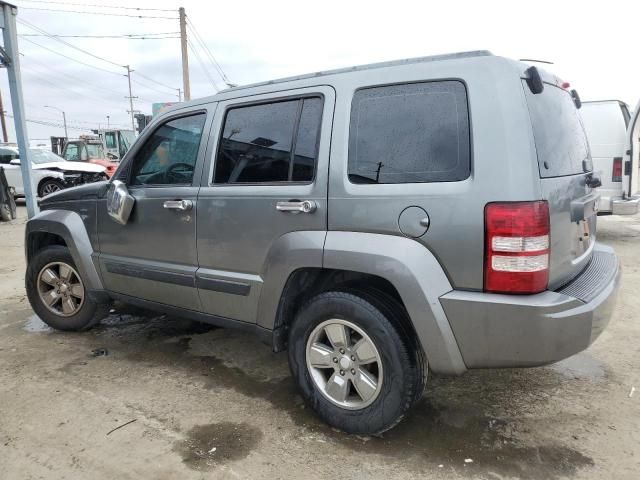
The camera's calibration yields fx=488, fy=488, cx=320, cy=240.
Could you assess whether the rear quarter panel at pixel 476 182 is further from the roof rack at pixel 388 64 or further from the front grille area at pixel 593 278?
the front grille area at pixel 593 278

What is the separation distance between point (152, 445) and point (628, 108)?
8.21 m

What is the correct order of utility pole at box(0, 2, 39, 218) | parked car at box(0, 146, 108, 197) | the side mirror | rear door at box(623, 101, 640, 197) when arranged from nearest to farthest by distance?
the side mirror → rear door at box(623, 101, 640, 197) → utility pole at box(0, 2, 39, 218) → parked car at box(0, 146, 108, 197)

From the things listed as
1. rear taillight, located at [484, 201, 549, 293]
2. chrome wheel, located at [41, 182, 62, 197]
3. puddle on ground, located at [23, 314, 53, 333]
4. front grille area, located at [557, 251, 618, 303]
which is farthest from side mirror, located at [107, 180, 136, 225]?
chrome wheel, located at [41, 182, 62, 197]

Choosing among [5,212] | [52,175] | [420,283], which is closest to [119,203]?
[420,283]

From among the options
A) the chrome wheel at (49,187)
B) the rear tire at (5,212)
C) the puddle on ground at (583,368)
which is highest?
the chrome wheel at (49,187)

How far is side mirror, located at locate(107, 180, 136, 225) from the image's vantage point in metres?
3.50

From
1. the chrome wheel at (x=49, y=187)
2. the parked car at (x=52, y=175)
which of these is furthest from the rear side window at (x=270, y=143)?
the chrome wheel at (x=49, y=187)

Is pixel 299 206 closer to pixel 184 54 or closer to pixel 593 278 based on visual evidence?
pixel 593 278

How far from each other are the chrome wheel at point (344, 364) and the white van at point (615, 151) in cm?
608

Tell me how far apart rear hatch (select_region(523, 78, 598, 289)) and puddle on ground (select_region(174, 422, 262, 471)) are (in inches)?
68.5

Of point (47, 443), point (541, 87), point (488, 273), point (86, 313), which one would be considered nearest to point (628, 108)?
point (541, 87)

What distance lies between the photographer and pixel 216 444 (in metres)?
2.60

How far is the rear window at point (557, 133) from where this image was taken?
2273mm

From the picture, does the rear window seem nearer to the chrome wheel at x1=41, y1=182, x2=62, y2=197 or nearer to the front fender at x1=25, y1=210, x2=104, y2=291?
the front fender at x1=25, y1=210, x2=104, y2=291
